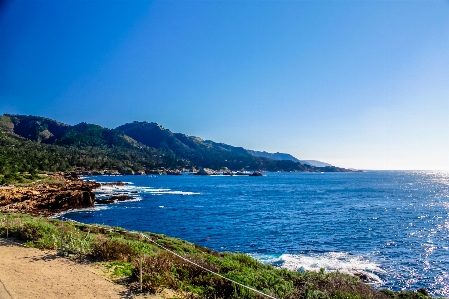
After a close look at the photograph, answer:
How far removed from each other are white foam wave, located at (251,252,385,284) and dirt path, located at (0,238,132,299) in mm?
15633

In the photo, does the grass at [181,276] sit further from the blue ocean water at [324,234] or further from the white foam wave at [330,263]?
the blue ocean water at [324,234]

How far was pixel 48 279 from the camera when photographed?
8266mm

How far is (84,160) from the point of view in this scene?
518 ft

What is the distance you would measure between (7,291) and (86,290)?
73.6 inches

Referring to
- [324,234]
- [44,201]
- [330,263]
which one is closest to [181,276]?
[330,263]

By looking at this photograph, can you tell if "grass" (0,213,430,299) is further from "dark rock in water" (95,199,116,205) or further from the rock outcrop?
"dark rock in water" (95,199,116,205)

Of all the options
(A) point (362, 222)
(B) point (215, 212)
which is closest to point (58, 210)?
(B) point (215, 212)

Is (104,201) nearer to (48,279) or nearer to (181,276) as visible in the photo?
(48,279)

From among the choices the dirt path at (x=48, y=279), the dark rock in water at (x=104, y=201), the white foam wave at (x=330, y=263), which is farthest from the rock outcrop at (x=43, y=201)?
the dirt path at (x=48, y=279)

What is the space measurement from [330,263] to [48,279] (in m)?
21.2

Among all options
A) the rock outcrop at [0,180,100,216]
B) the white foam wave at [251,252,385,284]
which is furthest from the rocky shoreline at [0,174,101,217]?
the white foam wave at [251,252,385,284]

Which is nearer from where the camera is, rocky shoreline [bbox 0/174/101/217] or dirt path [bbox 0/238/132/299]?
dirt path [bbox 0/238/132/299]

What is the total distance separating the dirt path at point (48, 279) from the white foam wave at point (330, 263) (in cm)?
1563

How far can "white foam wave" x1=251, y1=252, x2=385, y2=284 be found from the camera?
2117 cm
